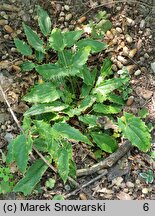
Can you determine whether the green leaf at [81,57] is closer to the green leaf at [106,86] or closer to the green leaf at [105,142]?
the green leaf at [106,86]

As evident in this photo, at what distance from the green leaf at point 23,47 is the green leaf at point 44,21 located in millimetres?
142

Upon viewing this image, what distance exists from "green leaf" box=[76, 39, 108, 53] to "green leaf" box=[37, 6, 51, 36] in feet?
0.75

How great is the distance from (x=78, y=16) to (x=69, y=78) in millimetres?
508

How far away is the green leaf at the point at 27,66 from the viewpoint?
11.9ft

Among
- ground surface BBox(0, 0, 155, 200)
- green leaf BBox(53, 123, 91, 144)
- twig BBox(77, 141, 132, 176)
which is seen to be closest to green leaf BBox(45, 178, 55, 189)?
Result: ground surface BBox(0, 0, 155, 200)

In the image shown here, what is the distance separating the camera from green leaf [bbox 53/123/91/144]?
3.22m

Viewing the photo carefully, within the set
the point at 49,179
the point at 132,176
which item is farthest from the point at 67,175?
the point at 132,176

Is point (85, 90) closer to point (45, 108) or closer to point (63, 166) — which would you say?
point (45, 108)

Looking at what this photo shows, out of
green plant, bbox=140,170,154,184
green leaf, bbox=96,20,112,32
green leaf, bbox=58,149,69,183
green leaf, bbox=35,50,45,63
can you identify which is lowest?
green plant, bbox=140,170,154,184

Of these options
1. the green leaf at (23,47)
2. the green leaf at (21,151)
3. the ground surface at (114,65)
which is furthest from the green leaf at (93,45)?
the green leaf at (21,151)

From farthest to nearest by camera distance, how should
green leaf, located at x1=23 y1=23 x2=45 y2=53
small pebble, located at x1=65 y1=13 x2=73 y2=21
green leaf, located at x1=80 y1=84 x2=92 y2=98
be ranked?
small pebble, located at x1=65 y1=13 x2=73 y2=21 → green leaf, located at x1=23 y1=23 x2=45 y2=53 → green leaf, located at x1=80 y1=84 x2=92 y2=98

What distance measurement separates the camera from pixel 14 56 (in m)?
3.78

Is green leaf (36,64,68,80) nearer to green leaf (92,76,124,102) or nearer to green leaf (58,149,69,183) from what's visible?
green leaf (92,76,124,102)

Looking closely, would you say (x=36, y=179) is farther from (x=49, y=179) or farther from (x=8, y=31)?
(x=8, y=31)
